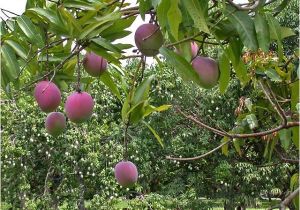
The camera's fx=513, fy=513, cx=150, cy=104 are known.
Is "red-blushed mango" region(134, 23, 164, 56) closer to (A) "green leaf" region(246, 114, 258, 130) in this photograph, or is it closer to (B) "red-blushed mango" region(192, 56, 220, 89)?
(B) "red-blushed mango" region(192, 56, 220, 89)

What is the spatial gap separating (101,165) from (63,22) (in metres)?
4.96

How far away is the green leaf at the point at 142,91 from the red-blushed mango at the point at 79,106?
0.29 ft

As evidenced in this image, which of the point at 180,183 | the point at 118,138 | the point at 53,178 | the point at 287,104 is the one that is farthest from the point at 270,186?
the point at 287,104

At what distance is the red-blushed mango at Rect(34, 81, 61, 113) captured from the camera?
897 mm

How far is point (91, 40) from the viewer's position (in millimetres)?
A: 808

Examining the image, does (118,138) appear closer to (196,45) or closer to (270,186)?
(270,186)

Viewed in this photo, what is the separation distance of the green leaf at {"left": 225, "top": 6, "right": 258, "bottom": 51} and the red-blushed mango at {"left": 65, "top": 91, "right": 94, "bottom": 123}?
320 millimetres

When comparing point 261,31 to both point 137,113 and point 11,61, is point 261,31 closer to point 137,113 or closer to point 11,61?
point 137,113

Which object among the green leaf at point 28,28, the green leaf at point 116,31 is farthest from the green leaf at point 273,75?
the green leaf at point 28,28

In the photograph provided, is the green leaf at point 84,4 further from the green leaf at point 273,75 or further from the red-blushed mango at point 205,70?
the green leaf at point 273,75

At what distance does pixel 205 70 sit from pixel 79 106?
0.26 metres

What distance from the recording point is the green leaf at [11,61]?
Answer: 0.86m

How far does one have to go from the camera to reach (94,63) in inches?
35.7

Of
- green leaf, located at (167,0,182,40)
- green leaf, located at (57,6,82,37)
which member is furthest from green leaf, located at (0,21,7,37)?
green leaf, located at (167,0,182,40)
